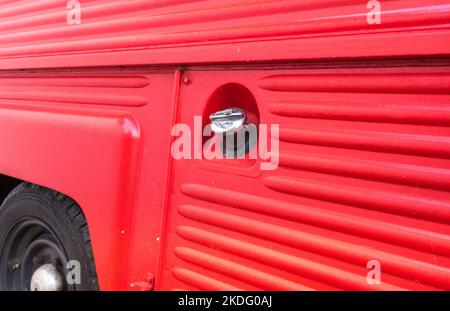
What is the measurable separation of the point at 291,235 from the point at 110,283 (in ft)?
2.31

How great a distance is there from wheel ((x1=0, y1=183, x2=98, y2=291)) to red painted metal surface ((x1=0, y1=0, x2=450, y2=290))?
0.14 meters

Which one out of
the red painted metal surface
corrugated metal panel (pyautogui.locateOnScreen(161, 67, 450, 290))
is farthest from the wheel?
corrugated metal panel (pyautogui.locateOnScreen(161, 67, 450, 290))

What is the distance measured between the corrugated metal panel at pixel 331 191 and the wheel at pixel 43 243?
1.75 feet

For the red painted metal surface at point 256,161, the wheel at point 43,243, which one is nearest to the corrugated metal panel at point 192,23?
the red painted metal surface at point 256,161

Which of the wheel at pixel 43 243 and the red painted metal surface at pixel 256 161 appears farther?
the wheel at pixel 43 243

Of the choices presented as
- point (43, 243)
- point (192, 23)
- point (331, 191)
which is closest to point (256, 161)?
point (331, 191)

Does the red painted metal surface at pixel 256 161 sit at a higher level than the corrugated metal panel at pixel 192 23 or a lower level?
lower

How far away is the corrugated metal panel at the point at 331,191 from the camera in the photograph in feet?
3.50

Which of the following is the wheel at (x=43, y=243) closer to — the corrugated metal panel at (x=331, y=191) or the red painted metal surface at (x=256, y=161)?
the red painted metal surface at (x=256, y=161)

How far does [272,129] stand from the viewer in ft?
4.33

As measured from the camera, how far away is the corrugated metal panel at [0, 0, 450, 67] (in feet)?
3.57
